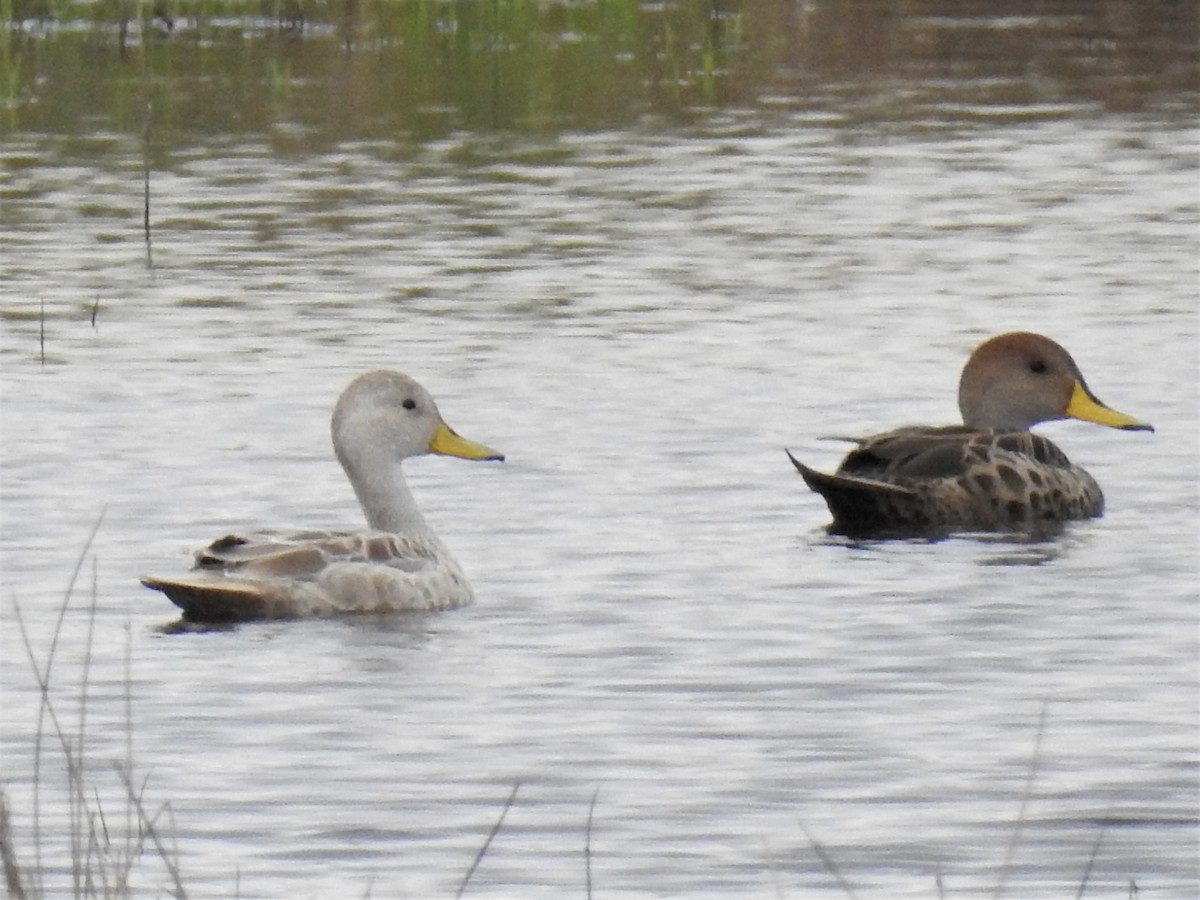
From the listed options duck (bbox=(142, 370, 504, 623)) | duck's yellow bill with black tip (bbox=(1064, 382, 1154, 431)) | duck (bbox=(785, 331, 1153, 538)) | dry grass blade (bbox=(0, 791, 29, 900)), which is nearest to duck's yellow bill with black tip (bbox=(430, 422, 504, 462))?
duck (bbox=(142, 370, 504, 623))

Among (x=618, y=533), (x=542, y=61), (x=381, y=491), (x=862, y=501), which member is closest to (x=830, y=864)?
(x=381, y=491)

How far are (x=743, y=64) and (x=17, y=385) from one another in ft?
46.8

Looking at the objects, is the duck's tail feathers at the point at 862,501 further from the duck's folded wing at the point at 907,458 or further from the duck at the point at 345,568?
the duck at the point at 345,568

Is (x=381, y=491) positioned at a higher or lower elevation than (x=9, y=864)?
lower

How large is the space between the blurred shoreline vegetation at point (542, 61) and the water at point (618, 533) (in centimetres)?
241

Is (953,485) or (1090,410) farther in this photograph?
(1090,410)

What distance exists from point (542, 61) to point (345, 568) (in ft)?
55.6

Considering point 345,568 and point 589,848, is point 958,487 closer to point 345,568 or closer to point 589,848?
point 345,568

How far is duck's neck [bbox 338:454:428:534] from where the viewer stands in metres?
10.0

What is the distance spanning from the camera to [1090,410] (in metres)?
11.7

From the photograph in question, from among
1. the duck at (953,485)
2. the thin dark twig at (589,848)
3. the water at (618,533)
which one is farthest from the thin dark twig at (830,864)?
the duck at (953,485)

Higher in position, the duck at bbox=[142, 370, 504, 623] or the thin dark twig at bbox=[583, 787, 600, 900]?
the thin dark twig at bbox=[583, 787, 600, 900]

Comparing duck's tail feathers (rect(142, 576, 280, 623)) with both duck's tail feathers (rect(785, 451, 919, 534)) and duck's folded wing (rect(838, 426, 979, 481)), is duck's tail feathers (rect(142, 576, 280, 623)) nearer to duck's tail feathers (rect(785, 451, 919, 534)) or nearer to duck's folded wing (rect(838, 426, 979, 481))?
duck's tail feathers (rect(785, 451, 919, 534))

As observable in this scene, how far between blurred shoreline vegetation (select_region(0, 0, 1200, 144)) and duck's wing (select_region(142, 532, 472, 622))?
12.6 meters
